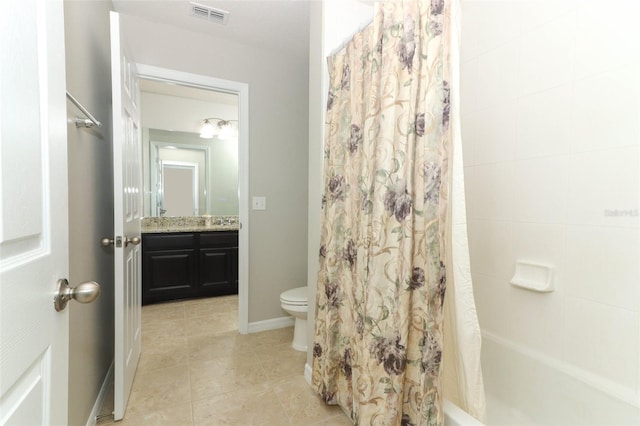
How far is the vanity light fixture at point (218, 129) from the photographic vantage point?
3.85 meters

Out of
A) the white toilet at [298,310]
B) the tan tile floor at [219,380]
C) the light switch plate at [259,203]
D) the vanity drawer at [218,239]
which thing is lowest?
the tan tile floor at [219,380]

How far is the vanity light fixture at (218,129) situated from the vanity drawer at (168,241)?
1.47 meters

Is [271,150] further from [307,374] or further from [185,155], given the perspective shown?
[185,155]

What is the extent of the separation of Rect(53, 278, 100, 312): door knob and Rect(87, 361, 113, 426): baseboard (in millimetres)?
1192

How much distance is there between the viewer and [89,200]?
54.3 inches

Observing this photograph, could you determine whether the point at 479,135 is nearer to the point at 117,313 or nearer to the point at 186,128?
the point at 117,313

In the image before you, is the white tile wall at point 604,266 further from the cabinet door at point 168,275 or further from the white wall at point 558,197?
the cabinet door at point 168,275

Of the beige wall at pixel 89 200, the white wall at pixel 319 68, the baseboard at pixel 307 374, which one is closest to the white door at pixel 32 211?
the beige wall at pixel 89 200

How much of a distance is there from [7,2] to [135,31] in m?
2.15

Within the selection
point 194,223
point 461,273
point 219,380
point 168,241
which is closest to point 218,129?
point 194,223

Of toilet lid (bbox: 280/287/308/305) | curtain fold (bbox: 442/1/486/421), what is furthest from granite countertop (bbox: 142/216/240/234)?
curtain fold (bbox: 442/1/486/421)

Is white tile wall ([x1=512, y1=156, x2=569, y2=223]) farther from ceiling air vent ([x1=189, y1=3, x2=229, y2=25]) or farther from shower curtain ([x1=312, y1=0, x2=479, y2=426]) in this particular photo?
ceiling air vent ([x1=189, y1=3, x2=229, y2=25])

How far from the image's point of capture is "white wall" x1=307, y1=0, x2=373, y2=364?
1.62m

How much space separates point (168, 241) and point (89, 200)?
6.17ft
